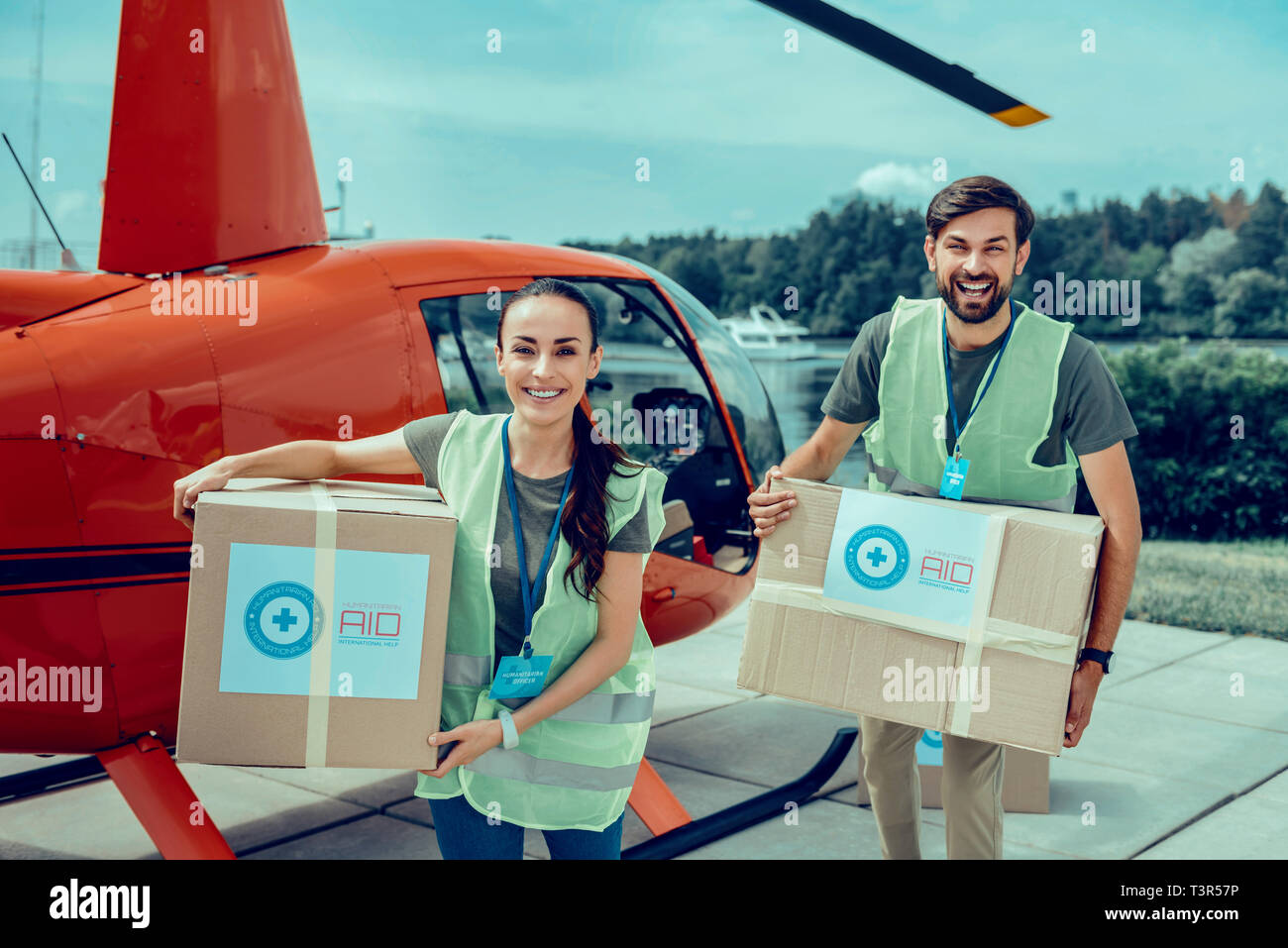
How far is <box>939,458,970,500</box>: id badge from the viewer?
2617 mm

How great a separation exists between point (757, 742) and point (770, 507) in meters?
2.90

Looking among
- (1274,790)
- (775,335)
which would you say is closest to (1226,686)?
(1274,790)

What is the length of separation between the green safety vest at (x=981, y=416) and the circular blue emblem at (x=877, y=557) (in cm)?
33

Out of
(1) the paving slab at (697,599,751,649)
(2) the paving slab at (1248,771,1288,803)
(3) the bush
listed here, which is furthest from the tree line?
(2) the paving slab at (1248,771,1288,803)

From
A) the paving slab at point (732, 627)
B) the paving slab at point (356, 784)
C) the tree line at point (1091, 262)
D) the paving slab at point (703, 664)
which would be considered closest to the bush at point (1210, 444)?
the tree line at point (1091, 262)

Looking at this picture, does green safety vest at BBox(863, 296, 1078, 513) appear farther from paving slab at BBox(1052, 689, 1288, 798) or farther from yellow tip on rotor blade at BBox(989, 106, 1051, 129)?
paving slab at BBox(1052, 689, 1288, 798)

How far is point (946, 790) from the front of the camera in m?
2.85

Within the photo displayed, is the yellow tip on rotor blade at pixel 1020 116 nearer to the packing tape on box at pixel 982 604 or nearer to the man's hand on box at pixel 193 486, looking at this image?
the packing tape on box at pixel 982 604

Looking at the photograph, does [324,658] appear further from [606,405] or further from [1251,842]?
[1251,842]

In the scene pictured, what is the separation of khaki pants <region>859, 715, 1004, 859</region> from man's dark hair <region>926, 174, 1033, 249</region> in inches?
45.2

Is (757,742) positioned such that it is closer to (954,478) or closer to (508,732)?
(954,478)

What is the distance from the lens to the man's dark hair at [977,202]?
2.63 m
